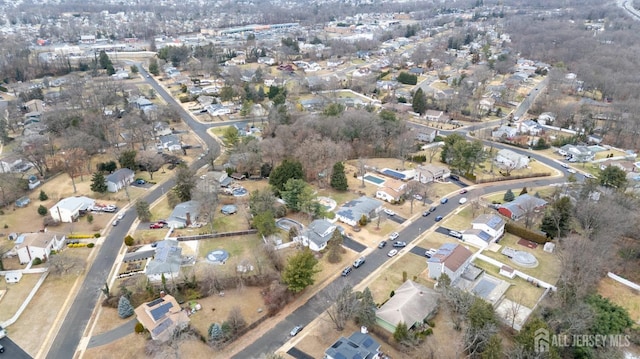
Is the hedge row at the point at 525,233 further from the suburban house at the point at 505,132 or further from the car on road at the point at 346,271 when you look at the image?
the suburban house at the point at 505,132

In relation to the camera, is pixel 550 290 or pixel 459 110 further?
pixel 459 110

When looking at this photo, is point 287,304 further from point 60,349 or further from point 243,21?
point 243,21

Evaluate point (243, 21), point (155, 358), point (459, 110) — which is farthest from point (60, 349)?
point (243, 21)

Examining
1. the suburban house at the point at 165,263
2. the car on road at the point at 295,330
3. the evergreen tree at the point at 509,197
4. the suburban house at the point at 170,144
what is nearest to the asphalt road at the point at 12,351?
the suburban house at the point at 165,263

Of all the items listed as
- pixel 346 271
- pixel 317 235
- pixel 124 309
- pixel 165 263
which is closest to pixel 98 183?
pixel 165 263

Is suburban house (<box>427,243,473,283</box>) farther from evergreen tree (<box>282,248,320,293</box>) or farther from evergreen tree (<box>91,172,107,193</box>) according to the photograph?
evergreen tree (<box>91,172,107,193</box>)
